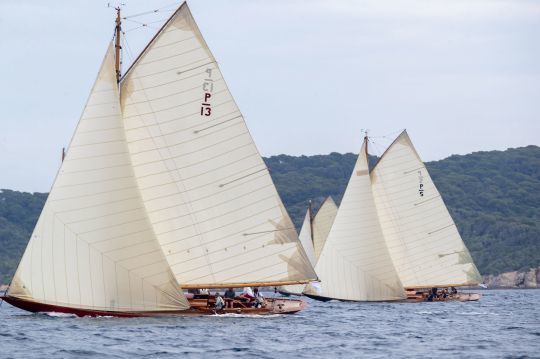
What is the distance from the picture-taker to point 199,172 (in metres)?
54.1

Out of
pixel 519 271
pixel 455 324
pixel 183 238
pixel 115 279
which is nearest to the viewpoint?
pixel 115 279

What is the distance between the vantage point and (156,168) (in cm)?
5338

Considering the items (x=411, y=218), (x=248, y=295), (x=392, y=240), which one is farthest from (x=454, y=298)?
(x=248, y=295)

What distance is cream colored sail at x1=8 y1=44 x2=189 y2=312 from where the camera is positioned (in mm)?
49312

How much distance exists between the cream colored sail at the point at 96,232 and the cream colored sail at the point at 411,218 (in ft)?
124

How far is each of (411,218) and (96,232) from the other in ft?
135

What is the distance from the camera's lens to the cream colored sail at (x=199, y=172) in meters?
53.2

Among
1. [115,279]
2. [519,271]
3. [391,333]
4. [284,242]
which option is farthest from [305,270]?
[519,271]

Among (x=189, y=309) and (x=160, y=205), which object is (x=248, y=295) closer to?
(x=189, y=309)

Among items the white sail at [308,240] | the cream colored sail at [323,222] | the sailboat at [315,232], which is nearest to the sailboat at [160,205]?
the white sail at [308,240]

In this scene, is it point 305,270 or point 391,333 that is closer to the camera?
point 391,333

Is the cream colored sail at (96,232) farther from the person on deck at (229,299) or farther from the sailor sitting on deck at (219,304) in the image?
the person on deck at (229,299)

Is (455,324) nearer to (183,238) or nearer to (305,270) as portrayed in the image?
(305,270)

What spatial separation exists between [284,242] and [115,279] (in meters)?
8.93
